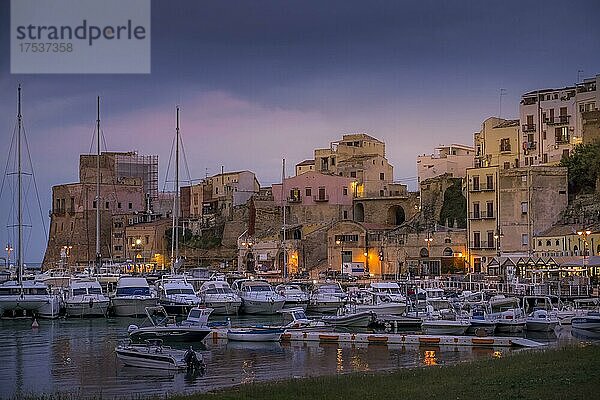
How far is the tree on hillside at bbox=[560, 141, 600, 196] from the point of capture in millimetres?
49656

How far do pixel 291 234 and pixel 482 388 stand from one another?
156 feet

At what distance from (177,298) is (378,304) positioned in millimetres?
8915

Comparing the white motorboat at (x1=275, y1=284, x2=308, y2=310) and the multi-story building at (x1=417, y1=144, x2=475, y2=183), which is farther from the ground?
the multi-story building at (x1=417, y1=144, x2=475, y2=183)

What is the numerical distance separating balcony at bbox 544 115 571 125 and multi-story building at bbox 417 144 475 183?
969cm

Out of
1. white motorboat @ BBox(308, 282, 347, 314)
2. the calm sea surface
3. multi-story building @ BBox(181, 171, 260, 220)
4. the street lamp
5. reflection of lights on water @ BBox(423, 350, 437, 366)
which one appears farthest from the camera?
multi-story building @ BBox(181, 171, 260, 220)

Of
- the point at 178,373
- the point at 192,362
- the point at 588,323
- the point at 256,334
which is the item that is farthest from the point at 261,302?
the point at 178,373

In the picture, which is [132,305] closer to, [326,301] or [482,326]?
[326,301]

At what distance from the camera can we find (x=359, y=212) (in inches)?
2625

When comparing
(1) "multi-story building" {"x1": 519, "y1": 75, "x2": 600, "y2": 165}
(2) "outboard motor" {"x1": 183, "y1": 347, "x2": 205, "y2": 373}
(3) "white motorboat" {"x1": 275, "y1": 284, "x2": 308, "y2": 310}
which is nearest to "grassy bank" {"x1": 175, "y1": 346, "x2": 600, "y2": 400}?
(2) "outboard motor" {"x1": 183, "y1": 347, "x2": 205, "y2": 373}

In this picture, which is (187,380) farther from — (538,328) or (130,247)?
(130,247)

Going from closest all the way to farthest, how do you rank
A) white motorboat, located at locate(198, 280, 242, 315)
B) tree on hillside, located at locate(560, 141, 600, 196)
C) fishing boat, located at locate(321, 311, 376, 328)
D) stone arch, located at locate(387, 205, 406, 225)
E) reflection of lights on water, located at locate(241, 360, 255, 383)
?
1. reflection of lights on water, located at locate(241, 360, 255, 383)
2. fishing boat, located at locate(321, 311, 376, 328)
3. white motorboat, located at locate(198, 280, 242, 315)
4. tree on hillside, located at locate(560, 141, 600, 196)
5. stone arch, located at locate(387, 205, 406, 225)

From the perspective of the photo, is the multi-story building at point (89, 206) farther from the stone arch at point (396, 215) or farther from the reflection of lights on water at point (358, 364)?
the reflection of lights on water at point (358, 364)

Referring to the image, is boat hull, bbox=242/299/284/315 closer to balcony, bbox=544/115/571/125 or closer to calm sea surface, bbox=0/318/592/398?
calm sea surface, bbox=0/318/592/398

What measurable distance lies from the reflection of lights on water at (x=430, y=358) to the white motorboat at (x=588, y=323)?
6245 millimetres
